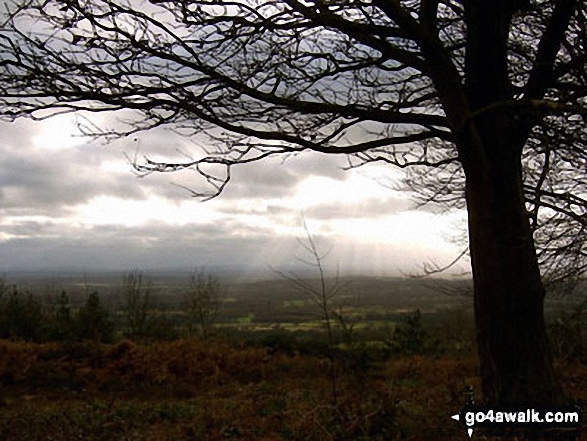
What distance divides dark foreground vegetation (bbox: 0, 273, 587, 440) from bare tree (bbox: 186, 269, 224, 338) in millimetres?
96

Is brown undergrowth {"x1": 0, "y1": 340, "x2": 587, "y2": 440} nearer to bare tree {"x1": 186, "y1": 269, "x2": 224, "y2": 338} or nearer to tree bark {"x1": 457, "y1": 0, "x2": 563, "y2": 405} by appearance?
tree bark {"x1": 457, "y1": 0, "x2": 563, "y2": 405}

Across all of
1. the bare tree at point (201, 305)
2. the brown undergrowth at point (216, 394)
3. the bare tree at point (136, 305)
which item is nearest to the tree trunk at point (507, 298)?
the brown undergrowth at point (216, 394)

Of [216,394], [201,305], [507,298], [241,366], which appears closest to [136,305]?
[201,305]

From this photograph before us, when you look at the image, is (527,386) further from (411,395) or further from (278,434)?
(411,395)

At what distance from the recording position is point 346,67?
577 centimetres

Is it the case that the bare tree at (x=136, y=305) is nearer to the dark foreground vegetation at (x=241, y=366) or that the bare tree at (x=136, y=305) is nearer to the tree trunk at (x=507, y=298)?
the dark foreground vegetation at (x=241, y=366)

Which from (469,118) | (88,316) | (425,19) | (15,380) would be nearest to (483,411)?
(469,118)

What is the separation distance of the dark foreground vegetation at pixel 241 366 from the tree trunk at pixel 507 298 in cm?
66

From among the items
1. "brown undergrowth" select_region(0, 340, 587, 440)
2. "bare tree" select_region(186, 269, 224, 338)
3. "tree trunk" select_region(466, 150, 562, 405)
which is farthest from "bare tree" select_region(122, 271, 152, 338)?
"tree trunk" select_region(466, 150, 562, 405)

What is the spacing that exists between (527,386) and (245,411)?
386 cm

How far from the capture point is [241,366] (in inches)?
544

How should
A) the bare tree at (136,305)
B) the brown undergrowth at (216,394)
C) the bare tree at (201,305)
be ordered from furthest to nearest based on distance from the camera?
the bare tree at (201,305), the bare tree at (136,305), the brown undergrowth at (216,394)

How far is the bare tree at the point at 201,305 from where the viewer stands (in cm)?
1959

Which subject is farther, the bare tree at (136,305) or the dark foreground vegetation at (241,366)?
the bare tree at (136,305)
